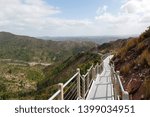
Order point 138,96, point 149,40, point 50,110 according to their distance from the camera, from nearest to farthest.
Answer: point 50,110 → point 138,96 → point 149,40

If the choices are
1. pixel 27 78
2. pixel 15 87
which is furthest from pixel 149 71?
pixel 27 78

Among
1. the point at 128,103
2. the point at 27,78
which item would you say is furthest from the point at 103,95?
the point at 27,78

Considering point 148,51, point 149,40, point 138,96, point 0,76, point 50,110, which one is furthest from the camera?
point 0,76

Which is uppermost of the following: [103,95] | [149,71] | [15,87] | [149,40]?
[149,40]

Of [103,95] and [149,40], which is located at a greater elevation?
[149,40]

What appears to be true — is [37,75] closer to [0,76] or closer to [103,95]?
[0,76]

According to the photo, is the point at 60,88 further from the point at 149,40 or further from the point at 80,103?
the point at 149,40

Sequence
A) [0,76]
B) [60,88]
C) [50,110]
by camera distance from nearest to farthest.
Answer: [50,110] < [60,88] < [0,76]

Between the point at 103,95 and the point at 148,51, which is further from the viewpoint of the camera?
the point at 148,51

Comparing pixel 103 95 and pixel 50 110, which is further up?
pixel 50 110
